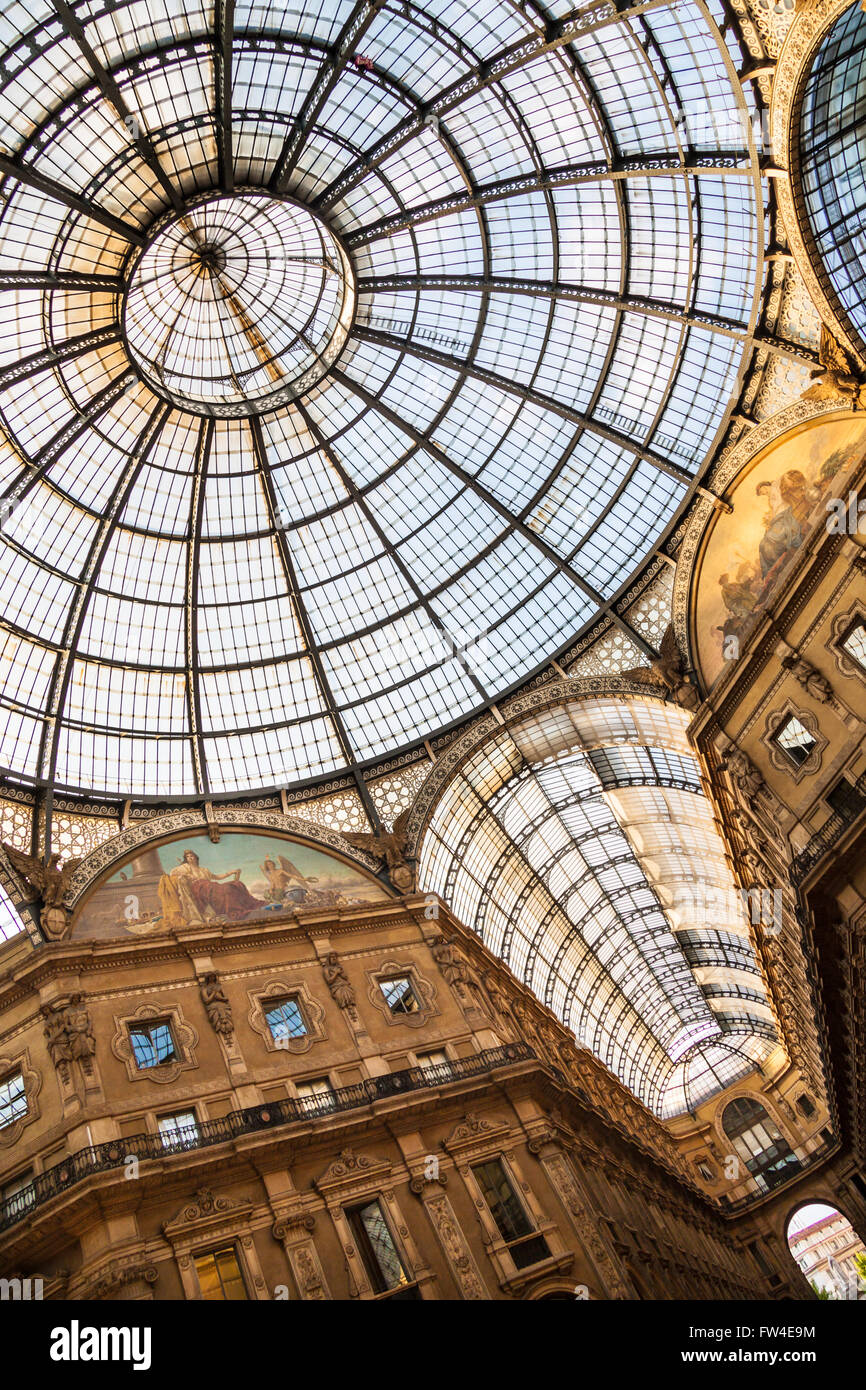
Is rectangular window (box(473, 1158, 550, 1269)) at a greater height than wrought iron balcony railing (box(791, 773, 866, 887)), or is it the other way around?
wrought iron balcony railing (box(791, 773, 866, 887))

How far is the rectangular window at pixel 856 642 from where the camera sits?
2972 cm

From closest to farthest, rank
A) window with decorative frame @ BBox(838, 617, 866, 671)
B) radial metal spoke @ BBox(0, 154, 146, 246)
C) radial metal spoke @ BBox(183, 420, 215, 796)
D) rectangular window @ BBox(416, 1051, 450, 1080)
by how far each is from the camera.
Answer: radial metal spoke @ BBox(0, 154, 146, 246) → window with decorative frame @ BBox(838, 617, 866, 671) → rectangular window @ BBox(416, 1051, 450, 1080) → radial metal spoke @ BBox(183, 420, 215, 796)

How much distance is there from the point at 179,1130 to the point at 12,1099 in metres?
5.24

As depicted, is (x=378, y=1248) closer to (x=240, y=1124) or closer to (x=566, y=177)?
(x=240, y=1124)

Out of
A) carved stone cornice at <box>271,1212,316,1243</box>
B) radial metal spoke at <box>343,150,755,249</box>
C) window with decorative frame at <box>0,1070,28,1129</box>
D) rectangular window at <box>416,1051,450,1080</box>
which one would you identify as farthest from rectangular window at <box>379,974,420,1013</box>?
radial metal spoke at <box>343,150,755,249</box>

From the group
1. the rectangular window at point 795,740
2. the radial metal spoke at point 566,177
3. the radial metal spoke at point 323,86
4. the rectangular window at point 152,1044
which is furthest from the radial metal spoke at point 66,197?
the rectangular window at point 795,740

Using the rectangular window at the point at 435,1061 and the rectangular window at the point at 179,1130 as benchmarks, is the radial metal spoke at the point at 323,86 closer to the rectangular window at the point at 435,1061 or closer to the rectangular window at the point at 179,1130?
the rectangular window at the point at 435,1061

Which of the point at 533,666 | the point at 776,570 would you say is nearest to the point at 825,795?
the point at 776,570

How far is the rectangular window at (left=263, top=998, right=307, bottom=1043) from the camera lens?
31.7m

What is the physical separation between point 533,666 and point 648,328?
13428 millimetres

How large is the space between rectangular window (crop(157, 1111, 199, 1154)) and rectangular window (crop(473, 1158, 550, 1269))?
8.21 metres

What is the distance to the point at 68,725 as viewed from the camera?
3675 cm

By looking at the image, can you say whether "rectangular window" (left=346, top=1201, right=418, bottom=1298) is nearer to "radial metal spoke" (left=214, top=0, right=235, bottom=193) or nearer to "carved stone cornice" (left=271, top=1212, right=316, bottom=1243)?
"carved stone cornice" (left=271, top=1212, right=316, bottom=1243)

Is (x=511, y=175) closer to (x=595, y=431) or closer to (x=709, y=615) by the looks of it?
(x=595, y=431)
